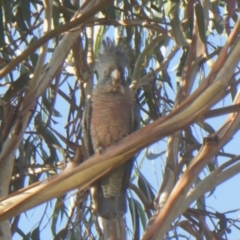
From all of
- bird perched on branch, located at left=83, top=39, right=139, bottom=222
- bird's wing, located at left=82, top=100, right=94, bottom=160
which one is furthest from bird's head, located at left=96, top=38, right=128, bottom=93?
bird's wing, located at left=82, top=100, right=94, bottom=160

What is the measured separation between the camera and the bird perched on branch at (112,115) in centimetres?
262

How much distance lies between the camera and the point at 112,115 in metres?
2.68

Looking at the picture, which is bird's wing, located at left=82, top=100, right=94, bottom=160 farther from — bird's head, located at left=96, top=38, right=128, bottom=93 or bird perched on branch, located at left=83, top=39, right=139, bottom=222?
bird's head, located at left=96, top=38, right=128, bottom=93

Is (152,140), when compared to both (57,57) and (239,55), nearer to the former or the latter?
(239,55)

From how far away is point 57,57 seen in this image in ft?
7.38

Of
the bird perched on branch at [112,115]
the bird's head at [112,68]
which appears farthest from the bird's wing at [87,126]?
the bird's head at [112,68]

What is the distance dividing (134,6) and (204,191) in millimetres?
1039

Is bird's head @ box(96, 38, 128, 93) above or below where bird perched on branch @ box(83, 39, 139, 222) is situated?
above

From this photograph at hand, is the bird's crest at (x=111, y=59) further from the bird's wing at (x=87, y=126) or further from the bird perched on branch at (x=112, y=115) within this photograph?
the bird's wing at (x=87, y=126)

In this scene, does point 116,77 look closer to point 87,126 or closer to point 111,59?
point 111,59

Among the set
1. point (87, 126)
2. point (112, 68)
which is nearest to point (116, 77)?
point (112, 68)

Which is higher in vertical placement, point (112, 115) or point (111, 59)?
point (111, 59)

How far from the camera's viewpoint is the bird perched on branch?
8.59 feet

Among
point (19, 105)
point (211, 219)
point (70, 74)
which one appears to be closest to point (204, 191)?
point (211, 219)
